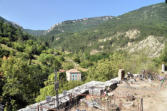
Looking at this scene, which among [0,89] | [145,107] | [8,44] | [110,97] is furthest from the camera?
[8,44]

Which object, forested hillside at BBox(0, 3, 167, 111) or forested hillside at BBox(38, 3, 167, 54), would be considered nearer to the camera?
forested hillside at BBox(0, 3, 167, 111)

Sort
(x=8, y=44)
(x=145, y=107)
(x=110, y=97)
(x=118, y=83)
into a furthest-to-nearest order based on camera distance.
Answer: (x=8, y=44)
(x=118, y=83)
(x=110, y=97)
(x=145, y=107)

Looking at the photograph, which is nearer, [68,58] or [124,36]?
[68,58]

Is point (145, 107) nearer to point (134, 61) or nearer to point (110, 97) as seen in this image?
point (110, 97)

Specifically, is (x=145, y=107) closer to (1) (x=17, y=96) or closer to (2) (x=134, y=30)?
(1) (x=17, y=96)

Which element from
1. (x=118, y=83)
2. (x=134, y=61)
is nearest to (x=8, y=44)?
(x=134, y=61)

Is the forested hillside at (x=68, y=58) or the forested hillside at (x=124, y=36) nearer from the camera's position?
the forested hillside at (x=68, y=58)

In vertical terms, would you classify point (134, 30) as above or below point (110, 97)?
above

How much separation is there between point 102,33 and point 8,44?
9861 cm

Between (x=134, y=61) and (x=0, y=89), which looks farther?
(x=134, y=61)

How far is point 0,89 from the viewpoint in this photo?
67.6 feet

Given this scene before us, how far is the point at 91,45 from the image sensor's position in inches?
5453

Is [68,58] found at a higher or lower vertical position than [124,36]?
lower

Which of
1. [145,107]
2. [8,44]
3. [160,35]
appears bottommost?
[145,107]
